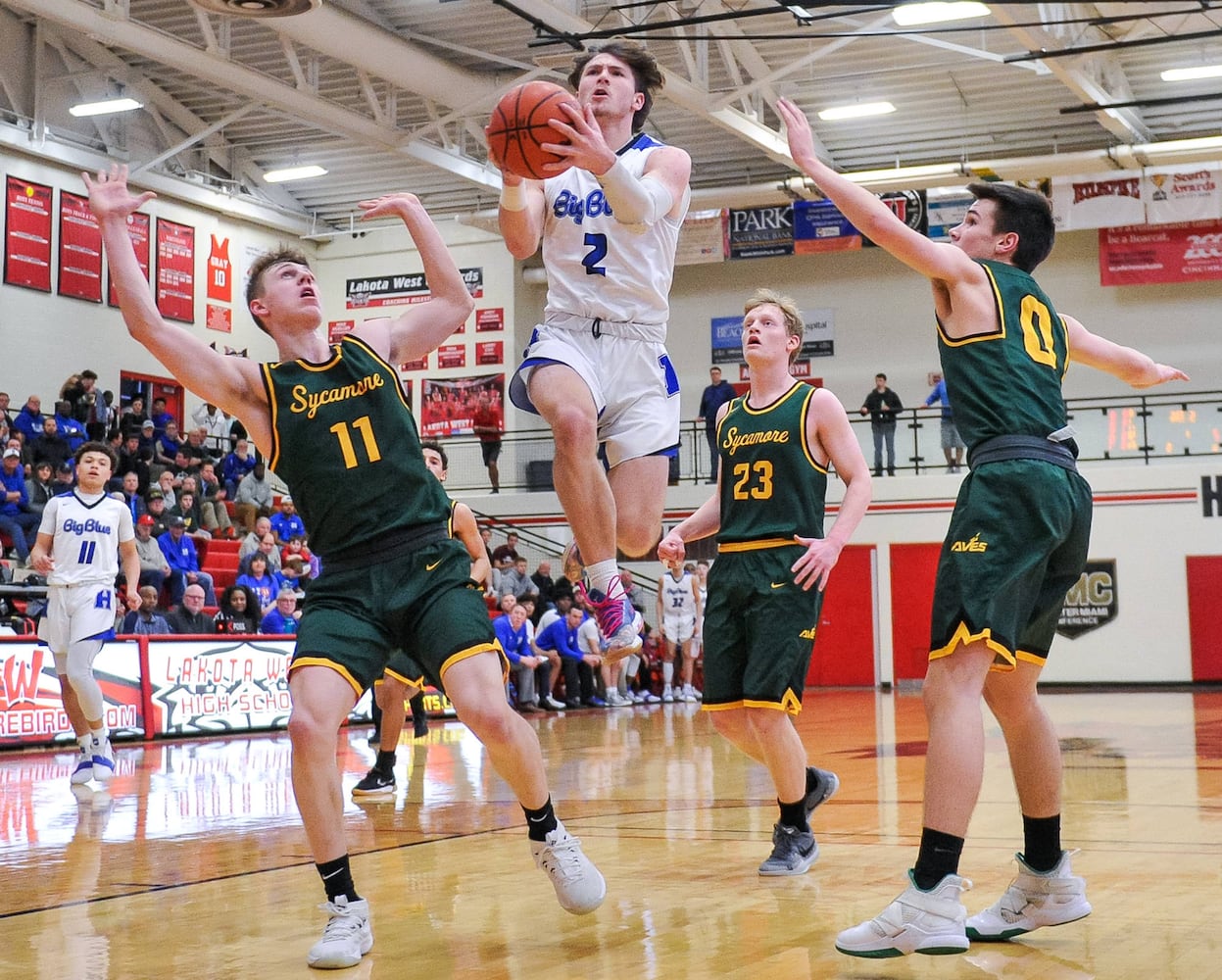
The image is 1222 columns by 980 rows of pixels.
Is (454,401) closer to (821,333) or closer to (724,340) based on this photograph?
(724,340)

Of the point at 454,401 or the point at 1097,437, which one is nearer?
the point at 1097,437


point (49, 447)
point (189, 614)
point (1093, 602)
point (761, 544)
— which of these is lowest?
point (1093, 602)

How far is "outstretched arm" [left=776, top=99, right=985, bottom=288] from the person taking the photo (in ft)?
11.8

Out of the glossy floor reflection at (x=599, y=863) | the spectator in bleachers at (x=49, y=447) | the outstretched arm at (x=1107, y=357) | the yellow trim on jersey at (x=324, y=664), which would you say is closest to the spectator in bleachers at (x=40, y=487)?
the spectator in bleachers at (x=49, y=447)

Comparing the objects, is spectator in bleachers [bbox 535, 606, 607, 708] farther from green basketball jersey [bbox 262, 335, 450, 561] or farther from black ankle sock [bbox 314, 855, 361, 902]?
black ankle sock [bbox 314, 855, 361, 902]

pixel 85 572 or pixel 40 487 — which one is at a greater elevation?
pixel 40 487

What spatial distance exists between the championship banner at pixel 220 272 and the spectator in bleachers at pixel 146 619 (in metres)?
12.4

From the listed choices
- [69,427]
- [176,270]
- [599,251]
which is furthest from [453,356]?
[599,251]

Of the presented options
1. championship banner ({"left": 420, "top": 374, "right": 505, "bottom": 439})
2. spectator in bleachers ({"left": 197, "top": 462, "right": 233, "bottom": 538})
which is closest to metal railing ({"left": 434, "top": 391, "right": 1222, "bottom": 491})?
championship banner ({"left": 420, "top": 374, "right": 505, "bottom": 439})

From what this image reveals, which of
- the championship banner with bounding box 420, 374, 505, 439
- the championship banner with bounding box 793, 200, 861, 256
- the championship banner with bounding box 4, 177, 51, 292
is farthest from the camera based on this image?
the championship banner with bounding box 420, 374, 505, 439

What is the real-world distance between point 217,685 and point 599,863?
8.29 metres

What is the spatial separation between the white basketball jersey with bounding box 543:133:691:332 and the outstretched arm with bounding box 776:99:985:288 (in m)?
1.18

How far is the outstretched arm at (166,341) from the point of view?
12.7 feet

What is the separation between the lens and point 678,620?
19.6m
